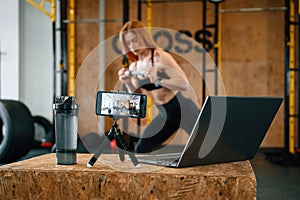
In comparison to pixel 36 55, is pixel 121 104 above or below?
below

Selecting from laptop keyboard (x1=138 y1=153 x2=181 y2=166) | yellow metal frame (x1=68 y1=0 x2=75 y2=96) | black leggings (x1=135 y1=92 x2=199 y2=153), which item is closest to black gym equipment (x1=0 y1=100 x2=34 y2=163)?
yellow metal frame (x1=68 y1=0 x2=75 y2=96)

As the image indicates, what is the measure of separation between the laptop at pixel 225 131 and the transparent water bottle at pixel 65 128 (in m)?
0.30

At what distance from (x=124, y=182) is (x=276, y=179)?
251 cm

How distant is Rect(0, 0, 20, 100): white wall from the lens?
249 inches

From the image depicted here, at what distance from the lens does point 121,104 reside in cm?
169

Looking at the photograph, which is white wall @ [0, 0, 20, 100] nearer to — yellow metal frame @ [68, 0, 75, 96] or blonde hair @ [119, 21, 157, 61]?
yellow metal frame @ [68, 0, 75, 96]

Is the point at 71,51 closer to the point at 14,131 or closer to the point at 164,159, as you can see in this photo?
the point at 14,131

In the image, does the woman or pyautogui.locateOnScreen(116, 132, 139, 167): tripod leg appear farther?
the woman

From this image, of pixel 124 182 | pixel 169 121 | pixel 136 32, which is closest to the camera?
pixel 124 182

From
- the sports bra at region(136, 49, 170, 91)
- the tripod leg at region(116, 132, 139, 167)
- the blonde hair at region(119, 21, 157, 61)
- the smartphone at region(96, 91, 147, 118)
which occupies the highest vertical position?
the blonde hair at region(119, 21, 157, 61)

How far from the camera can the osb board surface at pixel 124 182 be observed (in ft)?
4.87

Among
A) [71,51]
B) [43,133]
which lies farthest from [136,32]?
[43,133]

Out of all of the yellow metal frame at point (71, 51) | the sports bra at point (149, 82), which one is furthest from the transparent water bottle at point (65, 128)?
the yellow metal frame at point (71, 51)

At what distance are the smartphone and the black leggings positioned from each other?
3.86 ft
